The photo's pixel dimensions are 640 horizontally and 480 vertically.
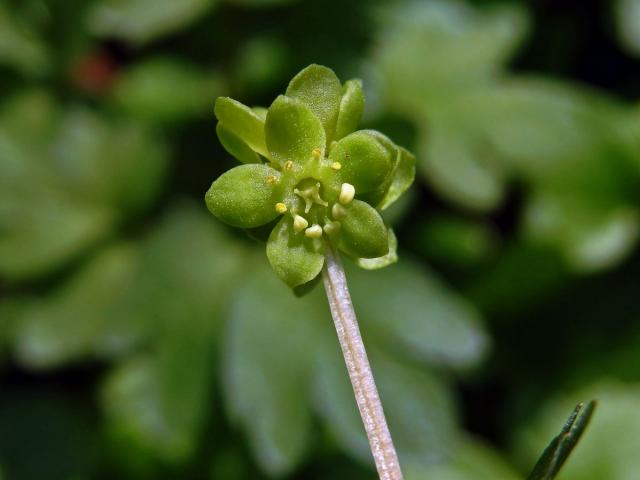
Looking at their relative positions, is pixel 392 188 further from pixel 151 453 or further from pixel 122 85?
pixel 122 85

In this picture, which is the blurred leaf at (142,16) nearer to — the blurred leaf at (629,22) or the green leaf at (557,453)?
the blurred leaf at (629,22)

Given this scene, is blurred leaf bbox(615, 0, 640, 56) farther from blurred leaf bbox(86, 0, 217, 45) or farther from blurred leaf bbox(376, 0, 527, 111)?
blurred leaf bbox(86, 0, 217, 45)

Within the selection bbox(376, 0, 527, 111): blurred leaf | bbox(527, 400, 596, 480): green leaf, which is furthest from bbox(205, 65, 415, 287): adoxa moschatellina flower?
bbox(376, 0, 527, 111): blurred leaf

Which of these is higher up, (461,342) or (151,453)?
(461,342)

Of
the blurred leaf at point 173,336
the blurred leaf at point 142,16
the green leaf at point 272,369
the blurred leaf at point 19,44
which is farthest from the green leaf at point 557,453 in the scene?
the blurred leaf at point 19,44

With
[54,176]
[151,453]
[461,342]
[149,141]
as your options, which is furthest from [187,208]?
[461,342]

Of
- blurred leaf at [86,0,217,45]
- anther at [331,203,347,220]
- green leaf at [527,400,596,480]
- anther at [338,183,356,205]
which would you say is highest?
anther at [338,183,356,205]

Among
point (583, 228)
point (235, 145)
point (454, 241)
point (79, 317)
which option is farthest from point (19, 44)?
point (235, 145)
